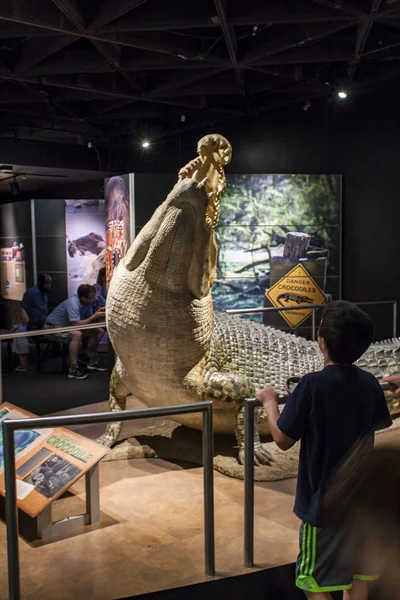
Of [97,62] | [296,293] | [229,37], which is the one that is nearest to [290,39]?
[229,37]

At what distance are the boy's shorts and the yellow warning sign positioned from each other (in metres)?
4.78

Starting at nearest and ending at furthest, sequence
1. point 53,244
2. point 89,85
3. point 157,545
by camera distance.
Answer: point 157,545 → point 89,85 → point 53,244

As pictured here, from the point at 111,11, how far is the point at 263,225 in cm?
294

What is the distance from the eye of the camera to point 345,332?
62.1 inches

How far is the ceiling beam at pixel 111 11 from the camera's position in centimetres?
389

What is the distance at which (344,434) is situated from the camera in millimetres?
1594

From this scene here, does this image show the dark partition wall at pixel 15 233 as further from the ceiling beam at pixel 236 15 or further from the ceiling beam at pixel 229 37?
the ceiling beam at pixel 236 15

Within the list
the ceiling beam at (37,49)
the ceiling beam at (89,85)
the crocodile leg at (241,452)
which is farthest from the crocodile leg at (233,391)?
the ceiling beam at (89,85)

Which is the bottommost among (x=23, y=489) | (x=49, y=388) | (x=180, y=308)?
(x=49, y=388)

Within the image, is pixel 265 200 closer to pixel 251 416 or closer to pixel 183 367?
pixel 183 367

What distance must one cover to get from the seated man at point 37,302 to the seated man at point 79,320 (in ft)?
1.21

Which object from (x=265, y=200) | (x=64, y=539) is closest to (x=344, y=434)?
(x=64, y=539)

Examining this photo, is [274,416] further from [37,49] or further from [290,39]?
[37,49]

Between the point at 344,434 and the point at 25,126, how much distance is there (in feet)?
21.0
